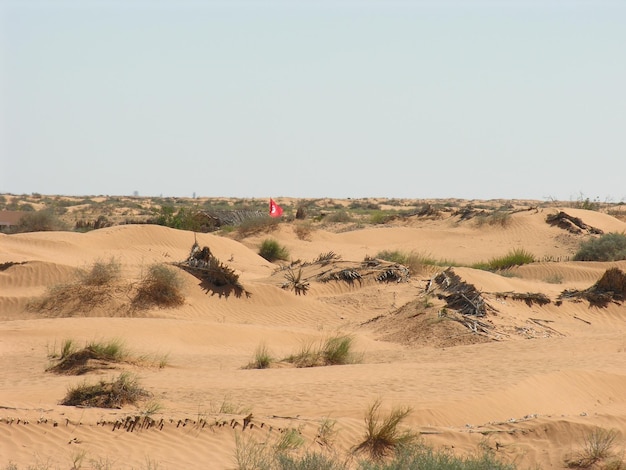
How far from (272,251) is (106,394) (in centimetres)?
2240

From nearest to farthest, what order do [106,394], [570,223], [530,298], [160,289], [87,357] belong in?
[106,394]
[87,357]
[530,298]
[160,289]
[570,223]

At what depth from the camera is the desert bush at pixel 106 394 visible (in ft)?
34.3

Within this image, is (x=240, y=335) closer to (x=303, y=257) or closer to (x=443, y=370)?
(x=443, y=370)

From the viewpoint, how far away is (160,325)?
18.2m

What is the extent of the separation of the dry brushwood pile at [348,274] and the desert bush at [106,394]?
1229 cm

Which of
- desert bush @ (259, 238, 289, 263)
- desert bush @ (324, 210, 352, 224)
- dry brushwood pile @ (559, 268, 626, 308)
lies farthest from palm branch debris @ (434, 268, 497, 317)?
desert bush @ (324, 210, 352, 224)

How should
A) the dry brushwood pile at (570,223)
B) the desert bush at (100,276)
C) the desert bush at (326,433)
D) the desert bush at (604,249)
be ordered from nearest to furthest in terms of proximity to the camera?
the desert bush at (326,433), the desert bush at (100,276), the desert bush at (604,249), the dry brushwood pile at (570,223)

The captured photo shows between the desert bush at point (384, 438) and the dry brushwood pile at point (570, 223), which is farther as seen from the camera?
the dry brushwood pile at point (570, 223)

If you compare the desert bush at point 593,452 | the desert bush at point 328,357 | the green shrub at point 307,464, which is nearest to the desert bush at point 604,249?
the desert bush at point 328,357

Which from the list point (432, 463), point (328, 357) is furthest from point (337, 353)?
point (432, 463)

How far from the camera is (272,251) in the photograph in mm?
33000

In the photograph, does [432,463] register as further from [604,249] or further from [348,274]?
[604,249]

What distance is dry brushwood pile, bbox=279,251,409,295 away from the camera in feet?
77.7

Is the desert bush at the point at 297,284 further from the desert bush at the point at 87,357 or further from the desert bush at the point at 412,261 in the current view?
the desert bush at the point at 87,357
